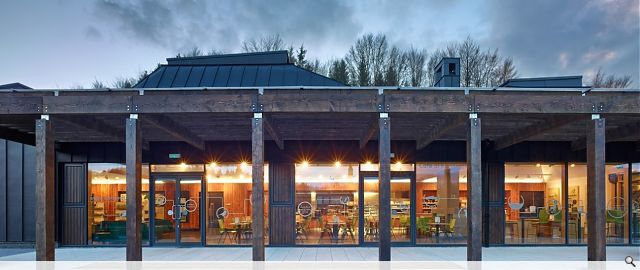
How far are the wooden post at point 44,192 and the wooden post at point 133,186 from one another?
1.22m

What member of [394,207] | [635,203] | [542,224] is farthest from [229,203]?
[635,203]

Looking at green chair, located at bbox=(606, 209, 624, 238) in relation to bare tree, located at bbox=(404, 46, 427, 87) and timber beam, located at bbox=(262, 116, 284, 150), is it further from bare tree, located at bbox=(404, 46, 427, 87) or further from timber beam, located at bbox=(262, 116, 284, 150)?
bare tree, located at bbox=(404, 46, 427, 87)

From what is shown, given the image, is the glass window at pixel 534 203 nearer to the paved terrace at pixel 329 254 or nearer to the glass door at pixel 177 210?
the paved terrace at pixel 329 254

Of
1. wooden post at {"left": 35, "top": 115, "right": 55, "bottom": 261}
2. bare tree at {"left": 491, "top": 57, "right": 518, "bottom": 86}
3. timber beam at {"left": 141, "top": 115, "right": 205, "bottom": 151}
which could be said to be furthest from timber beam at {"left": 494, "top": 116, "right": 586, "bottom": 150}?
bare tree at {"left": 491, "top": 57, "right": 518, "bottom": 86}

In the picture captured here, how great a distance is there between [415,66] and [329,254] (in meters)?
18.9

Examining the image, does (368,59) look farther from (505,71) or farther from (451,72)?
(451,72)

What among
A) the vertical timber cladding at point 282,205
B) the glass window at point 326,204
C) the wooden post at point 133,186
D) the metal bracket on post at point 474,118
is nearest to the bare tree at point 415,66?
the glass window at point 326,204

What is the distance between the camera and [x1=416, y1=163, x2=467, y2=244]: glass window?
43.5ft

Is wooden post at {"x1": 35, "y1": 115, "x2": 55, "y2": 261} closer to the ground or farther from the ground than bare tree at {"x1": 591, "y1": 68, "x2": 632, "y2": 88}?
closer to the ground

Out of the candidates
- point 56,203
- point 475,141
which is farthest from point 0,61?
point 475,141

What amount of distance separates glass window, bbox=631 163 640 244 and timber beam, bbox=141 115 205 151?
1089 cm

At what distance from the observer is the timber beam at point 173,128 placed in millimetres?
8695

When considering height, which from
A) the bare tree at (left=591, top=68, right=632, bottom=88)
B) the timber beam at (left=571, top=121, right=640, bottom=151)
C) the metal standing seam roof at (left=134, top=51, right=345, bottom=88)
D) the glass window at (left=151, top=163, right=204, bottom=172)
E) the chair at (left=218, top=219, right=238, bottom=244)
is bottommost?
the chair at (left=218, top=219, right=238, bottom=244)

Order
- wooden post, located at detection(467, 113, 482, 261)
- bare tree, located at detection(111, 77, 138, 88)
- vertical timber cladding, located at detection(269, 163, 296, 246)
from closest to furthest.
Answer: wooden post, located at detection(467, 113, 482, 261) < vertical timber cladding, located at detection(269, 163, 296, 246) < bare tree, located at detection(111, 77, 138, 88)
